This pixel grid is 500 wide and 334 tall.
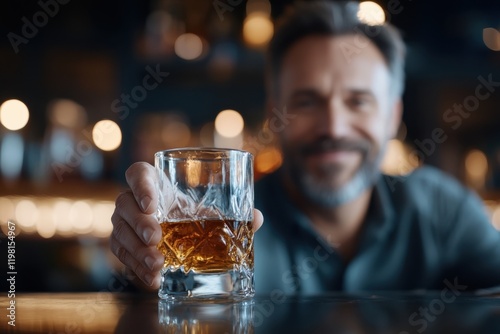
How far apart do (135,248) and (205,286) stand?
0.78ft

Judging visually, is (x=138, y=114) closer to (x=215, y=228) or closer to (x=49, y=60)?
(x=49, y=60)

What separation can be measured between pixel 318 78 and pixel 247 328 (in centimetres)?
201

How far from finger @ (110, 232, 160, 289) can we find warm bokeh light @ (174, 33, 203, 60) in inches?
66.8

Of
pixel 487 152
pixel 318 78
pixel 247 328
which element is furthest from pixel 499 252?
pixel 247 328

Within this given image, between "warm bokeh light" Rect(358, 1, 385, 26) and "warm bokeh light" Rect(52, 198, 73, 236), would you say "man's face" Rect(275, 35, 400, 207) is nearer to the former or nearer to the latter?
"warm bokeh light" Rect(358, 1, 385, 26)

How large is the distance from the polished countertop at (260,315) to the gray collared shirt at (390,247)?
135 centimetres

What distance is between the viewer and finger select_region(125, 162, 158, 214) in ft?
2.94

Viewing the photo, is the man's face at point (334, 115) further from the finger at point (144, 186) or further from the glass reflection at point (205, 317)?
the glass reflection at point (205, 317)

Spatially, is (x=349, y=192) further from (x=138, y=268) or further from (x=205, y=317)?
(x=205, y=317)

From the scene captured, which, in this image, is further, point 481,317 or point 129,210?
point 129,210

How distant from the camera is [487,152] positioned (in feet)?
9.02

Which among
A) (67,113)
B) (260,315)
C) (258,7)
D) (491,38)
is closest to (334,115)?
(258,7)

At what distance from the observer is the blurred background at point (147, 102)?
2666 mm

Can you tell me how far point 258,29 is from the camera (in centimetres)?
275
